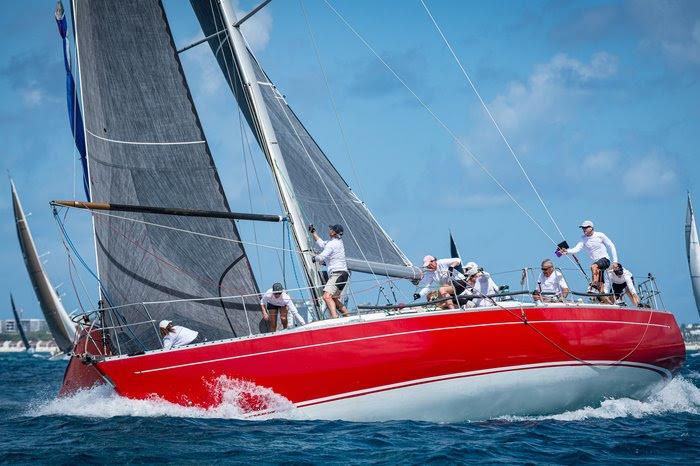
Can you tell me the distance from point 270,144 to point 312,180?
121 cm

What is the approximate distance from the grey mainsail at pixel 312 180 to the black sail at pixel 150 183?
1.08m

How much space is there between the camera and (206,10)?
1634 cm

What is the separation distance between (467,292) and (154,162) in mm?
5450

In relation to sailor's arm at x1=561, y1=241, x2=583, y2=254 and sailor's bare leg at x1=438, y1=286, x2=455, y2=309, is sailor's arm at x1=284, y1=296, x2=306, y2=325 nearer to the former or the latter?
sailor's bare leg at x1=438, y1=286, x2=455, y2=309

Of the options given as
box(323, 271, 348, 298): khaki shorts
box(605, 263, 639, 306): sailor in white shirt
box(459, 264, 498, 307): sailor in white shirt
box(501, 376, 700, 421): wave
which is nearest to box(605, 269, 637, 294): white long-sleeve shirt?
box(605, 263, 639, 306): sailor in white shirt

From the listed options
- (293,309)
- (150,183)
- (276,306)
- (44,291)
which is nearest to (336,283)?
(293,309)

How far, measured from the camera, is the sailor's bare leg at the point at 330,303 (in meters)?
13.6

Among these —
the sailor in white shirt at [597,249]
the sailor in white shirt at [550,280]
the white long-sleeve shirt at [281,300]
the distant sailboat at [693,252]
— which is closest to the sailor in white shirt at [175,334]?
the white long-sleeve shirt at [281,300]

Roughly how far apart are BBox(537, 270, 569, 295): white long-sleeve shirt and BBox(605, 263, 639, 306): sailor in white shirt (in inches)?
42.8

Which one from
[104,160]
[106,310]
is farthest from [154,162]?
[106,310]

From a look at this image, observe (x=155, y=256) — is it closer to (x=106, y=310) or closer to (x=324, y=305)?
(x=106, y=310)

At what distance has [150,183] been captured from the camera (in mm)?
14898

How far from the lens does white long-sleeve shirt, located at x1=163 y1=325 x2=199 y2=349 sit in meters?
13.8

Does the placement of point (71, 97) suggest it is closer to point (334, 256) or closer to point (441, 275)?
point (334, 256)
